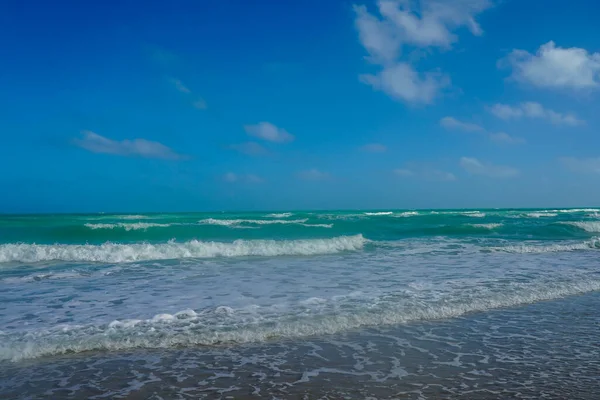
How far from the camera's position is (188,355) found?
16.2 feet

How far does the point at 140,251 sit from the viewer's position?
15266mm

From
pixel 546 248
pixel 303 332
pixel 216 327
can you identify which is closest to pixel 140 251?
pixel 216 327

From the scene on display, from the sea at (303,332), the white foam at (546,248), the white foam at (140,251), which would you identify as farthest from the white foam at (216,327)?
the white foam at (546,248)

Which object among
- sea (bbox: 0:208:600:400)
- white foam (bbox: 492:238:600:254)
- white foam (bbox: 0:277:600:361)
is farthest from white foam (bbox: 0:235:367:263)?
white foam (bbox: 0:277:600:361)

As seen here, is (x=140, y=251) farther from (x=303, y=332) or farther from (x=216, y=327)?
(x=303, y=332)

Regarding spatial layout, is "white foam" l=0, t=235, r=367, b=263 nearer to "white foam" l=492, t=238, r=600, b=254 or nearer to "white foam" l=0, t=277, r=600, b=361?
"white foam" l=492, t=238, r=600, b=254

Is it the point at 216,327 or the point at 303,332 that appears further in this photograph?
the point at 216,327

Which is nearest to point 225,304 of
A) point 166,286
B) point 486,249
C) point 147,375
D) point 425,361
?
point 166,286

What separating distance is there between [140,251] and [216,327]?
10.3m

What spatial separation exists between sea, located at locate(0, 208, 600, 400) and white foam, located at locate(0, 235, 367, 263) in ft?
7.93

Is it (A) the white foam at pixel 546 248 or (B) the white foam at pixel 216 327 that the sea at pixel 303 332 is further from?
(A) the white foam at pixel 546 248

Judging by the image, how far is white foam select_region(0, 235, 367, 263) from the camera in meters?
14.7

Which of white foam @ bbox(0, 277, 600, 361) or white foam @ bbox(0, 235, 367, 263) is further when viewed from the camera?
white foam @ bbox(0, 235, 367, 263)

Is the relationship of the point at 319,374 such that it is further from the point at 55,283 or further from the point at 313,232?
the point at 313,232
